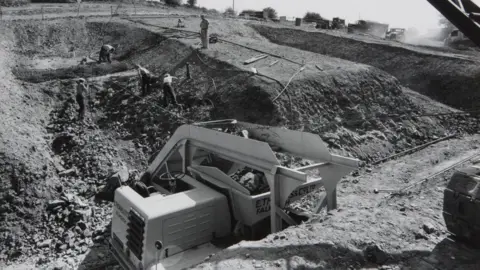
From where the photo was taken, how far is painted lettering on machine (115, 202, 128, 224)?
6493 mm

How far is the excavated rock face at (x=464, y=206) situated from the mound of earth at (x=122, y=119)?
487 centimetres

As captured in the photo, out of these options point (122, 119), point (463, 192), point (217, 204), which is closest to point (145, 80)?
point (122, 119)

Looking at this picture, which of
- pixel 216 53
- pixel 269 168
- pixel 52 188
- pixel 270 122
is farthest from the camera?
pixel 216 53

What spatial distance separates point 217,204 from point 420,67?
15253 millimetres

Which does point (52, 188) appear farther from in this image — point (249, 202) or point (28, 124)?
point (249, 202)

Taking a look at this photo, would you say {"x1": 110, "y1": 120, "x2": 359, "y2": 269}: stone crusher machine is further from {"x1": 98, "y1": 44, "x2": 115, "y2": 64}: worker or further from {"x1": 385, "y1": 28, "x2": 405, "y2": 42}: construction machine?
{"x1": 385, "y1": 28, "x2": 405, "y2": 42}: construction machine

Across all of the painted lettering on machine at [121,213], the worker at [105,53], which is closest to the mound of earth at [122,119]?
the worker at [105,53]

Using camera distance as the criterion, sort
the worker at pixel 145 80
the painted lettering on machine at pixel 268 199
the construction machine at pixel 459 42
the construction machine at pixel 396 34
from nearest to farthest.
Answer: the painted lettering on machine at pixel 268 199
the worker at pixel 145 80
the construction machine at pixel 459 42
the construction machine at pixel 396 34

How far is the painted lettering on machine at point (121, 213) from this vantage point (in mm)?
6493

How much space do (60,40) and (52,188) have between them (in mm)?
11576

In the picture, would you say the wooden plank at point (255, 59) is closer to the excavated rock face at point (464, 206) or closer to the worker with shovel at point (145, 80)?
the worker with shovel at point (145, 80)

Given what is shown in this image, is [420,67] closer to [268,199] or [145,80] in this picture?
[145,80]

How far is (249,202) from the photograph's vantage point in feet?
19.7

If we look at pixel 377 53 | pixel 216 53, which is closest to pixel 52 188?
pixel 216 53
